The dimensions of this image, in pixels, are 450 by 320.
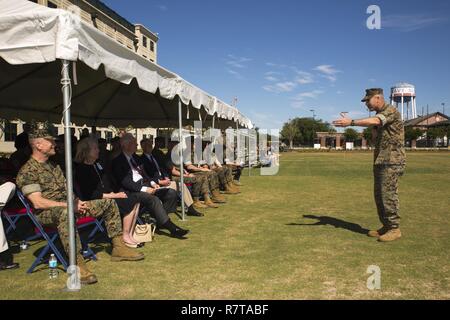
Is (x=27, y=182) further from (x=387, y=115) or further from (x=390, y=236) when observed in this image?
(x=390, y=236)

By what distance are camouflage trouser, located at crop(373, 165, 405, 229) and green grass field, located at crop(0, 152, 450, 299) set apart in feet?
1.30

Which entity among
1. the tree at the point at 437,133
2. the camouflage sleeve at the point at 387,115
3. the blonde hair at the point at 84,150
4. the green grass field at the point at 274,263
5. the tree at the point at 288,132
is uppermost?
the tree at the point at 288,132

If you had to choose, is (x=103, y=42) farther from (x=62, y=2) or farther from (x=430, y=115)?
(x=430, y=115)

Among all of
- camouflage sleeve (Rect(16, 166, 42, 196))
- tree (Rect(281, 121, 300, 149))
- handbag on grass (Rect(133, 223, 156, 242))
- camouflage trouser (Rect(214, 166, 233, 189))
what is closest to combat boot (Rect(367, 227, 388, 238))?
handbag on grass (Rect(133, 223, 156, 242))

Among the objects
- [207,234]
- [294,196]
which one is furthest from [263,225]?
[294,196]

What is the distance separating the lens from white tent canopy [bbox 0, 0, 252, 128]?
155 inches

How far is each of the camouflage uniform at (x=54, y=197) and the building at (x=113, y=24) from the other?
133ft

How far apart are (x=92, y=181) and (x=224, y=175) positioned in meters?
6.53

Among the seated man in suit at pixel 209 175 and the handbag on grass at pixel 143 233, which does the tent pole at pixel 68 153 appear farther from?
the seated man in suit at pixel 209 175

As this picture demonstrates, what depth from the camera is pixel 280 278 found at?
449 cm

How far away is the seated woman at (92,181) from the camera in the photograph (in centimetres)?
550

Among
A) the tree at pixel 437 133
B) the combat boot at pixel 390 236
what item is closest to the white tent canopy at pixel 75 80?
the combat boot at pixel 390 236

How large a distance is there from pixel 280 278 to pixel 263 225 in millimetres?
2910

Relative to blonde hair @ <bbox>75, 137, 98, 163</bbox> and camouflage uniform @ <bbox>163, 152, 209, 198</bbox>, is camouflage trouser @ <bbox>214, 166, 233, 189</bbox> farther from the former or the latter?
blonde hair @ <bbox>75, 137, 98, 163</bbox>
